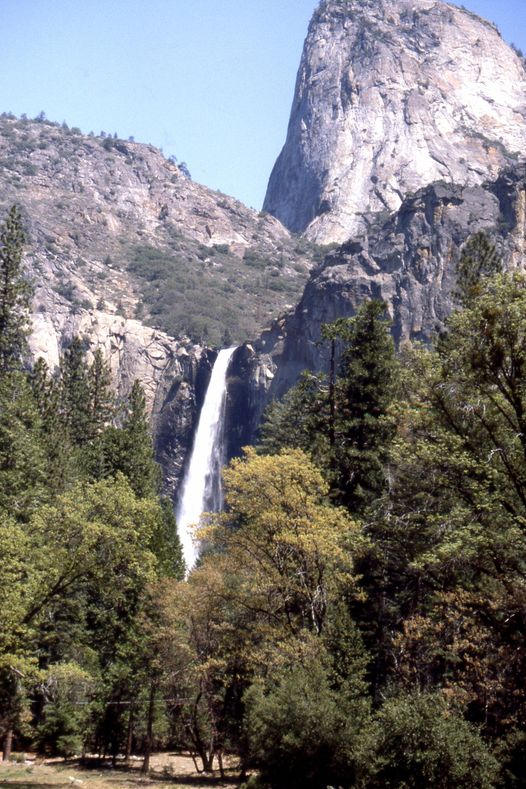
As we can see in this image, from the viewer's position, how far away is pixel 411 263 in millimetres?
84062

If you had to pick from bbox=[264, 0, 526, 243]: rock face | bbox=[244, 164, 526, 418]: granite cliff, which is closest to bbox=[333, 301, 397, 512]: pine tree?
bbox=[244, 164, 526, 418]: granite cliff

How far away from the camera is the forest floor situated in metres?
25.2

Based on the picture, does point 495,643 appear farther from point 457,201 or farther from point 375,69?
point 375,69

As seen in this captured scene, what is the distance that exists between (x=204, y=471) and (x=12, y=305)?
181 feet

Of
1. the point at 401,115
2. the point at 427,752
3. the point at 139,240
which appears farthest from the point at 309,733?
the point at 401,115

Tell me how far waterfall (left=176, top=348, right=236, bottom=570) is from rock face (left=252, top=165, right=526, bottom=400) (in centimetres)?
644

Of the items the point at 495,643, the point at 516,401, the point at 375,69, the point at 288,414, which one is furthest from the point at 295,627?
the point at 375,69

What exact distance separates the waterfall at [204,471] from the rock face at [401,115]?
7823 cm

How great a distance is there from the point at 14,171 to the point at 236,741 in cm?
15241

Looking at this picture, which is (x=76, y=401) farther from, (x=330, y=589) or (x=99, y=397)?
(x=330, y=589)

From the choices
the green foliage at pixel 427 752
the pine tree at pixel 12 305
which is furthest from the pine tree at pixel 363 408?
the pine tree at pixel 12 305

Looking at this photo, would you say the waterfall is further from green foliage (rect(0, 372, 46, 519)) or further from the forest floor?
the forest floor

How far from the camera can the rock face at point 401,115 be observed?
166000 mm

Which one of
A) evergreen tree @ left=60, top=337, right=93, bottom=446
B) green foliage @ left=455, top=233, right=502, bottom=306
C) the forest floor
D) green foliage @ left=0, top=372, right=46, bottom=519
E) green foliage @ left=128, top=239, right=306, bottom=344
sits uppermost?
green foliage @ left=128, top=239, right=306, bottom=344
